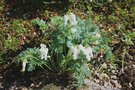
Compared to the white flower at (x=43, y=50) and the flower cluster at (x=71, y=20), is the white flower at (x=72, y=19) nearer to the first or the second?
the flower cluster at (x=71, y=20)

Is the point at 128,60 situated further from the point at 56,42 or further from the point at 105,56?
the point at 56,42

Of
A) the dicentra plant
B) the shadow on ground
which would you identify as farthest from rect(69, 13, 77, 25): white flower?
the shadow on ground

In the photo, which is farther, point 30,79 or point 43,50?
point 30,79

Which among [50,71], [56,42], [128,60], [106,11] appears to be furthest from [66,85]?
[106,11]

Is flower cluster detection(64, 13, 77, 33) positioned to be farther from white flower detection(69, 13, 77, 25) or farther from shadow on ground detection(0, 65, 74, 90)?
shadow on ground detection(0, 65, 74, 90)

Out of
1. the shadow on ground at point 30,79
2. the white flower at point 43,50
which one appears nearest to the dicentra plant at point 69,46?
the white flower at point 43,50

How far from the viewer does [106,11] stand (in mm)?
6336

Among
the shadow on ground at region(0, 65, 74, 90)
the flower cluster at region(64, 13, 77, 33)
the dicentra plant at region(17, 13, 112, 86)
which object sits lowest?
the shadow on ground at region(0, 65, 74, 90)

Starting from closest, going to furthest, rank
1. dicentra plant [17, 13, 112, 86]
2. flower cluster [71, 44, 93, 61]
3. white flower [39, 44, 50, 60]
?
flower cluster [71, 44, 93, 61] → white flower [39, 44, 50, 60] → dicentra plant [17, 13, 112, 86]

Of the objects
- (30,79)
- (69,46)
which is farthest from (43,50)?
(30,79)

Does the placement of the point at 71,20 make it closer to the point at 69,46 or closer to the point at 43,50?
the point at 69,46

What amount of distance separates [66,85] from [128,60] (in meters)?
1.10

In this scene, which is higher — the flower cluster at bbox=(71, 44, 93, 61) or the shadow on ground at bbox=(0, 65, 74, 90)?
the flower cluster at bbox=(71, 44, 93, 61)

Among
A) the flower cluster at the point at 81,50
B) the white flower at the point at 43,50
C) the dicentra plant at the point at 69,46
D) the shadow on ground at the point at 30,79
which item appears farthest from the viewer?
the shadow on ground at the point at 30,79
